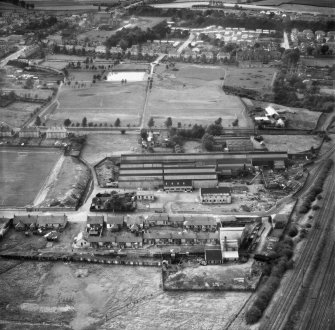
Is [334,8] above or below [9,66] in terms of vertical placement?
above

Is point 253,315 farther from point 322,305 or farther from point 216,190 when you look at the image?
point 216,190

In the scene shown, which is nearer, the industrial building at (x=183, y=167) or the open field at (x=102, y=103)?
the industrial building at (x=183, y=167)

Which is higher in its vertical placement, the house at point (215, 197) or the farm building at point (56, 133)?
the house at point (215, 197)

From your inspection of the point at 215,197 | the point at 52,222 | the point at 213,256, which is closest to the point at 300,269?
the point at 213,256

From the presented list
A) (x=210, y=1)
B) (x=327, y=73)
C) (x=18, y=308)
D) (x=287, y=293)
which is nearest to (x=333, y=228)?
(x=287, y=293)

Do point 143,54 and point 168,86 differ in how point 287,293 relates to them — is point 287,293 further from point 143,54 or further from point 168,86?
point 143,54

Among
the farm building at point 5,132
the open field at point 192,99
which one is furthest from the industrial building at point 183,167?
the farm building at point 5,132

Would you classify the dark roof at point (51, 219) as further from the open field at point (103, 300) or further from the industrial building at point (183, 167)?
the industrial building at point (183, 167)
